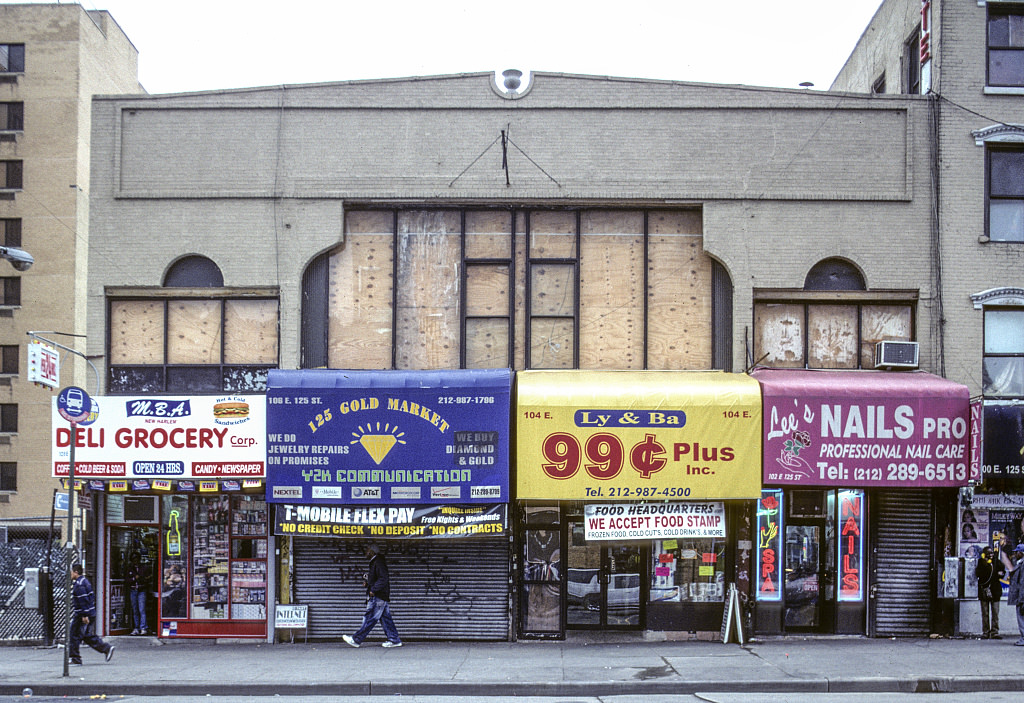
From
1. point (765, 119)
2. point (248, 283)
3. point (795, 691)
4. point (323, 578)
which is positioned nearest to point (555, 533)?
point (323, 578)

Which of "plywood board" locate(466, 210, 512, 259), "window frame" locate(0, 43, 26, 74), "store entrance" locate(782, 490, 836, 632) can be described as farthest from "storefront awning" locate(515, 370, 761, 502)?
"window frame" locate(0, 43, 26, 74)

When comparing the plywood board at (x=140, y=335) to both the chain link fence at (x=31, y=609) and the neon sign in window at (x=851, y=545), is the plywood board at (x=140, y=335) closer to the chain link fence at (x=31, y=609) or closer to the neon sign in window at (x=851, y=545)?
the chain link fence at (x=31, y=609)

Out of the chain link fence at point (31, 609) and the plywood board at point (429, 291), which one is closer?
the chain link fence at point (31, 609)

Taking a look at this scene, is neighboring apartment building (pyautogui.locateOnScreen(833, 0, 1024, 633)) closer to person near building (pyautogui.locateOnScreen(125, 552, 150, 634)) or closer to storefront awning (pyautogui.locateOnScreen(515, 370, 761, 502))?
storefront awning (pyautogui.locateOnScreen(515, 370, 761, 502))

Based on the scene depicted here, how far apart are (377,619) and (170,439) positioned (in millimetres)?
4493

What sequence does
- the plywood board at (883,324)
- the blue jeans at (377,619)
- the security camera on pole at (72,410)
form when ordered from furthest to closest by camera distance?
the plywood board at (883,324) < the blue jeans at (377,619) < the security camera on pole at (72,410)

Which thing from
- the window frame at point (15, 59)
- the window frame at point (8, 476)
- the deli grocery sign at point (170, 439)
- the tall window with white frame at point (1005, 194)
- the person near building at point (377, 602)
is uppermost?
the window frame at point (15, 59)

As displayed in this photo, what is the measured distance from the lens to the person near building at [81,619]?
558 inches

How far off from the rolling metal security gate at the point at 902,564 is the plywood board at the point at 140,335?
12.4 metres

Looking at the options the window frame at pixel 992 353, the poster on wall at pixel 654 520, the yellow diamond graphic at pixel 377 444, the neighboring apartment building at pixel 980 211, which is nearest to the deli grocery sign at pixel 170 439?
the yellow diamond graphic at pixel 377 444

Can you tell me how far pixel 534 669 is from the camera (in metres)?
13.5

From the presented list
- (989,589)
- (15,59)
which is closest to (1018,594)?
(989,589)

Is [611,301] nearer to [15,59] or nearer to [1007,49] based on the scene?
[1007,49]

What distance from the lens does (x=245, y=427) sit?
16.2 m
